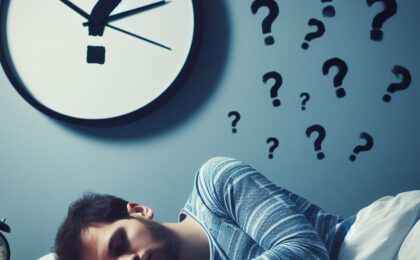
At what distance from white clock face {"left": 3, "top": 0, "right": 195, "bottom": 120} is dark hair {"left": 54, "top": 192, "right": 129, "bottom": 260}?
333mm

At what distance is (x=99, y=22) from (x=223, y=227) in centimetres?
70

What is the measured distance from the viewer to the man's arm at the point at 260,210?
67cm

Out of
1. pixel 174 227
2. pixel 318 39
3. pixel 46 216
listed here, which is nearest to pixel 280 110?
pixel 318 39

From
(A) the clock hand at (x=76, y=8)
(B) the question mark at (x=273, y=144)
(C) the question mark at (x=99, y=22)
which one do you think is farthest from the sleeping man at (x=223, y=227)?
(A) the clock hand at (x=76, y=8)

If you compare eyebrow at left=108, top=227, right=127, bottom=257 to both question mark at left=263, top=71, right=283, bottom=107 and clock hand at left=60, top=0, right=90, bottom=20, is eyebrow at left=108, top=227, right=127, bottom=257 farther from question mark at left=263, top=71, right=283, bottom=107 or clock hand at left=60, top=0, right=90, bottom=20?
clock hand at left=60, top=0, right=90, bottom=20

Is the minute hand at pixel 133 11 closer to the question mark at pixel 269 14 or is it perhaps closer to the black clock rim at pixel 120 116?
the black clock rim at pixel 120 116

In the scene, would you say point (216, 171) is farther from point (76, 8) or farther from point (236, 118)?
point (76, 8)

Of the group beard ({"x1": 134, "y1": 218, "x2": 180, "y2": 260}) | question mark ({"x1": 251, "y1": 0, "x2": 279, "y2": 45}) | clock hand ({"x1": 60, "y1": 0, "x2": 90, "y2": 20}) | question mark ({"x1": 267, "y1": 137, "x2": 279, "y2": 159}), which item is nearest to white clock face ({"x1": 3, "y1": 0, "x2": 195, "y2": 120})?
clock hand ({"x1": 60, "y1": 0, "x2": 90, "y2": 20})

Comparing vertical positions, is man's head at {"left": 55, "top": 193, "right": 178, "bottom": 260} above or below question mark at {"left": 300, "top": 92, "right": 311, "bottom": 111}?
below

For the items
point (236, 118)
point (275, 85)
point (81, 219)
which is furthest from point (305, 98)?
point (81, 219)

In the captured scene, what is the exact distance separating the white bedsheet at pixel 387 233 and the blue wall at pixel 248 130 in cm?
30

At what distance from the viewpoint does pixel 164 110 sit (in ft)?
3.82

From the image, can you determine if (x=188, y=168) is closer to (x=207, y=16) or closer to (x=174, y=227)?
(x=174, y=227)

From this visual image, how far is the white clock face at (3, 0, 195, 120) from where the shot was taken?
113 centimetres
